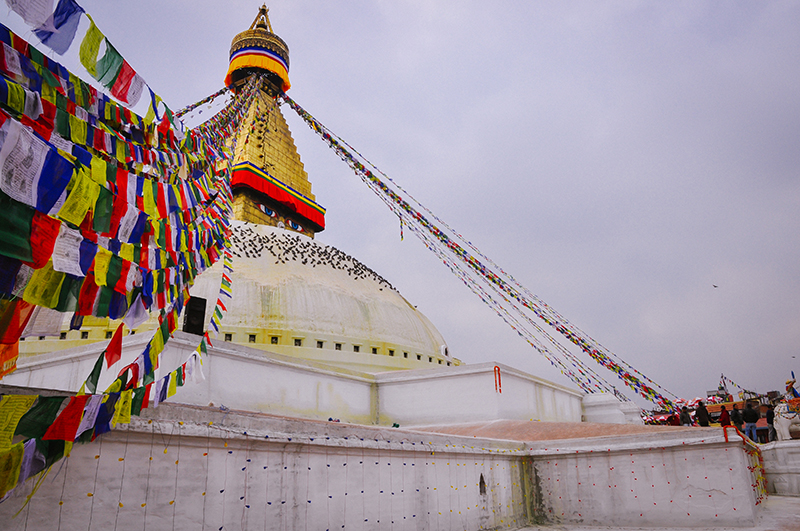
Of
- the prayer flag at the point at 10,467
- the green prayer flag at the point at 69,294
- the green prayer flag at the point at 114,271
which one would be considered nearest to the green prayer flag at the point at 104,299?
the green prayer flag at the point at 114,271

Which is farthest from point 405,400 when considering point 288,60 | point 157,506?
point 288,60

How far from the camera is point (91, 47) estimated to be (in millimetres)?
3002

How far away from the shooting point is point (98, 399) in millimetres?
3203

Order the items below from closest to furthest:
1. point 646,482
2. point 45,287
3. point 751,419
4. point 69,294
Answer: point 45,287 < point 69,294 < point 646,482 < point 751,419

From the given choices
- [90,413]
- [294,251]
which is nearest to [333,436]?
[90,413]

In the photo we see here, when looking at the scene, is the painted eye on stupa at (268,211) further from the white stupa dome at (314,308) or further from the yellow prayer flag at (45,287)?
the yellow prayer flag at (45,287)

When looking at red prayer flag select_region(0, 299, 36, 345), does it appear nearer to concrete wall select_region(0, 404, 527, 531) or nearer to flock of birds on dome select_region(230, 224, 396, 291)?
concrete wall select_region(0, 404, 527, 531)

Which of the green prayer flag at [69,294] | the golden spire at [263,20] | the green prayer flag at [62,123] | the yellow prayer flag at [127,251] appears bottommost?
the green prayer flag at [69,294]

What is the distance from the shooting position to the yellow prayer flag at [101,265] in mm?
3098

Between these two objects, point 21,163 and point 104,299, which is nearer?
point 21,163

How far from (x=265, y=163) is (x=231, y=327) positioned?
735 centimetres

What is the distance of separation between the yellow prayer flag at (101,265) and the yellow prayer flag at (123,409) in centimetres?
76

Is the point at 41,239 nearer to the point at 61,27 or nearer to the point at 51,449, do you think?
the point at 61,27

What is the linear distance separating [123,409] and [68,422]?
1.28 ft
